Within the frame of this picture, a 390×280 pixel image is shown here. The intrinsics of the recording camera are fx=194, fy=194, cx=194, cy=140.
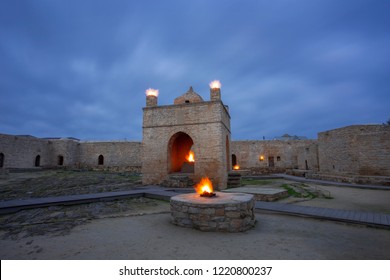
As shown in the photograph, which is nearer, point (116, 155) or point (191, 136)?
point (191, 136)

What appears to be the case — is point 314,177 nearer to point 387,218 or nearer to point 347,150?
point 347,150

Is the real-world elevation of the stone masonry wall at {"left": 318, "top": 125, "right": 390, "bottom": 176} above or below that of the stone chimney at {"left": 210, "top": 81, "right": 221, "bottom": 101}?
below

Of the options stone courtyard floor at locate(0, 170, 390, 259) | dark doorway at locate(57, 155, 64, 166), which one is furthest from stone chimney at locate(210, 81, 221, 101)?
dark doorway at locate(57, 155, 64, 166)

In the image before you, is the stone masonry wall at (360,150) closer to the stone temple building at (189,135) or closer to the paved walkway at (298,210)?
the stone temple building at (189,135)

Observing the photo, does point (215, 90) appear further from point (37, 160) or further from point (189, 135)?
point (37, 160)

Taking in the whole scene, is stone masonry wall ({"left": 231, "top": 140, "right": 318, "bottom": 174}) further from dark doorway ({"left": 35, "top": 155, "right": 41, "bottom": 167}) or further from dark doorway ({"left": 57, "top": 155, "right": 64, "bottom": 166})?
dark doorway ({"left": 35, "top": 155, "right": 41, "bottom": 167})

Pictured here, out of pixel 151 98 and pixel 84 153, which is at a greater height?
pixel 151 98

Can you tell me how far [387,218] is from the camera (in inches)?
193

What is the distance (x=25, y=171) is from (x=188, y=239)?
29350 millimetres

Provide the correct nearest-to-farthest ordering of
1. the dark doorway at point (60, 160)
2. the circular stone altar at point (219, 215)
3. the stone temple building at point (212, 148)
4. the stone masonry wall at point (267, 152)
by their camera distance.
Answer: the circular stone altar at point (219, 215)
the stone temple building at point (212, 148)
the stone masonry wall at point (267, 152)
the dark doorway at point (60, 160)

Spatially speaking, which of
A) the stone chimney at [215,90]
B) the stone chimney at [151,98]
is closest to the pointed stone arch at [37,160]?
the stone chimney at [151,98]

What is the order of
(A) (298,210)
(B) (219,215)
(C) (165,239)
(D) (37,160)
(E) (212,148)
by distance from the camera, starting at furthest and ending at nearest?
(D) (37,160)
(E) (212,148)
(A) (298,210)
(B) (219,215)
(C) (165,239)

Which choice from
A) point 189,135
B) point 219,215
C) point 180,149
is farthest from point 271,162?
point 219,215

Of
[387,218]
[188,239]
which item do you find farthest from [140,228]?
[387,218]
